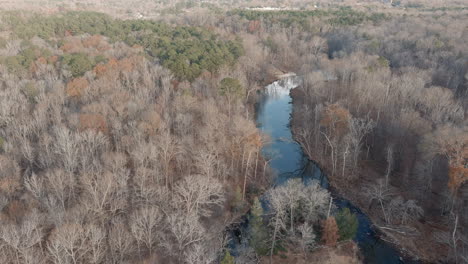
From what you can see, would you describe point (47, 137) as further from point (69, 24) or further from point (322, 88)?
point (69, 24)

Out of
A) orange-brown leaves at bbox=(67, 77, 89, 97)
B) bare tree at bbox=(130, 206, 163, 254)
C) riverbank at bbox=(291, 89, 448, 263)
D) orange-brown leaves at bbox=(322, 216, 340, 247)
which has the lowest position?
riverbank at bbox=(291, 89, 448, 263)

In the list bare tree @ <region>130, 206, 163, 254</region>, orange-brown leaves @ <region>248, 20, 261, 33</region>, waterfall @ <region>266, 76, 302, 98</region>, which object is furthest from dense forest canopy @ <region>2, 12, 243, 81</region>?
bare tree @ <region>130, 206, 163, 254</region>

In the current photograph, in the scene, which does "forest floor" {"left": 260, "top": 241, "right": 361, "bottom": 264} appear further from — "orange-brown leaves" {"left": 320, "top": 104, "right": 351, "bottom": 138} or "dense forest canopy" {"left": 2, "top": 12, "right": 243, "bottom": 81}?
"dense forest canopy" {"left": 2, "top": 12, "right": 243, "bottom": 81}

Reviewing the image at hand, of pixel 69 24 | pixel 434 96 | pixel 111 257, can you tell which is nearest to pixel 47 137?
pixel 111 257

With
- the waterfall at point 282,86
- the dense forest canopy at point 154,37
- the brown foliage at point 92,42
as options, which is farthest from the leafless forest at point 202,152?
the waterfall at point 282,86

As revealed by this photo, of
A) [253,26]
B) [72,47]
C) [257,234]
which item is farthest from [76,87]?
[253,26]
